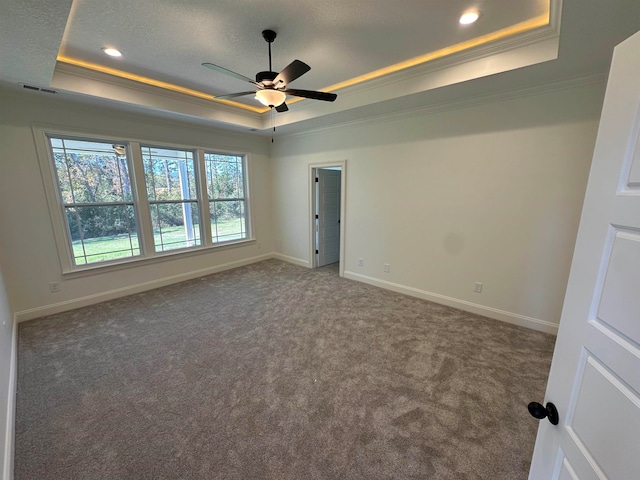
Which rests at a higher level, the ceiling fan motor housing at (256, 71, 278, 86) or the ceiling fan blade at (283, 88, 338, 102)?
the ceiling fan motor housing at (256, 71, 278, 86)

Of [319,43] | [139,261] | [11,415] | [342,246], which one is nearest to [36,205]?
[139,261]

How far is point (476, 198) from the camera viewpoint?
10.4ft

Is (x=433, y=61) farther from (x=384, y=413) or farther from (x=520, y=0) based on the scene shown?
(x=384, y=413)

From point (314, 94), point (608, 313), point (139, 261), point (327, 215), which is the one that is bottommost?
point (139, 261)

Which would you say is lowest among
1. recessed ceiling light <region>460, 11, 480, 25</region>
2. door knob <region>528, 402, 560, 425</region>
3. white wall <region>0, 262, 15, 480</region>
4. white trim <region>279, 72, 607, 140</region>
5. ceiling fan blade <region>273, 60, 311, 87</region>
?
white wall <region>0, 262, 15, 480</region>

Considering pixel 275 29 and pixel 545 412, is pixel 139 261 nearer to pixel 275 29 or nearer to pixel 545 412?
pixel 275 29

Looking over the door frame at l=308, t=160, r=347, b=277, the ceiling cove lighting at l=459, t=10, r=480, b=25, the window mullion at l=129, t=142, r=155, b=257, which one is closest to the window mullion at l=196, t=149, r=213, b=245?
the window mullion at l=129, t=142, r=155, b=257

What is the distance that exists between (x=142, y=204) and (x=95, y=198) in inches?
21.2

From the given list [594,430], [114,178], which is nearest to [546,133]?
[594,430]

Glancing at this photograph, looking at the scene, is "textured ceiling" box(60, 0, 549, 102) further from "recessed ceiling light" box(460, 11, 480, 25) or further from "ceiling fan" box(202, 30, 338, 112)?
"ceiling fan" box(202, 30, 338, 112)

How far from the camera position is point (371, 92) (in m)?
3.22

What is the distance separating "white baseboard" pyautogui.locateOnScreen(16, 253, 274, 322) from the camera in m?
3.21

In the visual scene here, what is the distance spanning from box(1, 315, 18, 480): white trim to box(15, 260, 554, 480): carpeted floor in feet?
0.18

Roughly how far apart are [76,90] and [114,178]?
3.87ft
